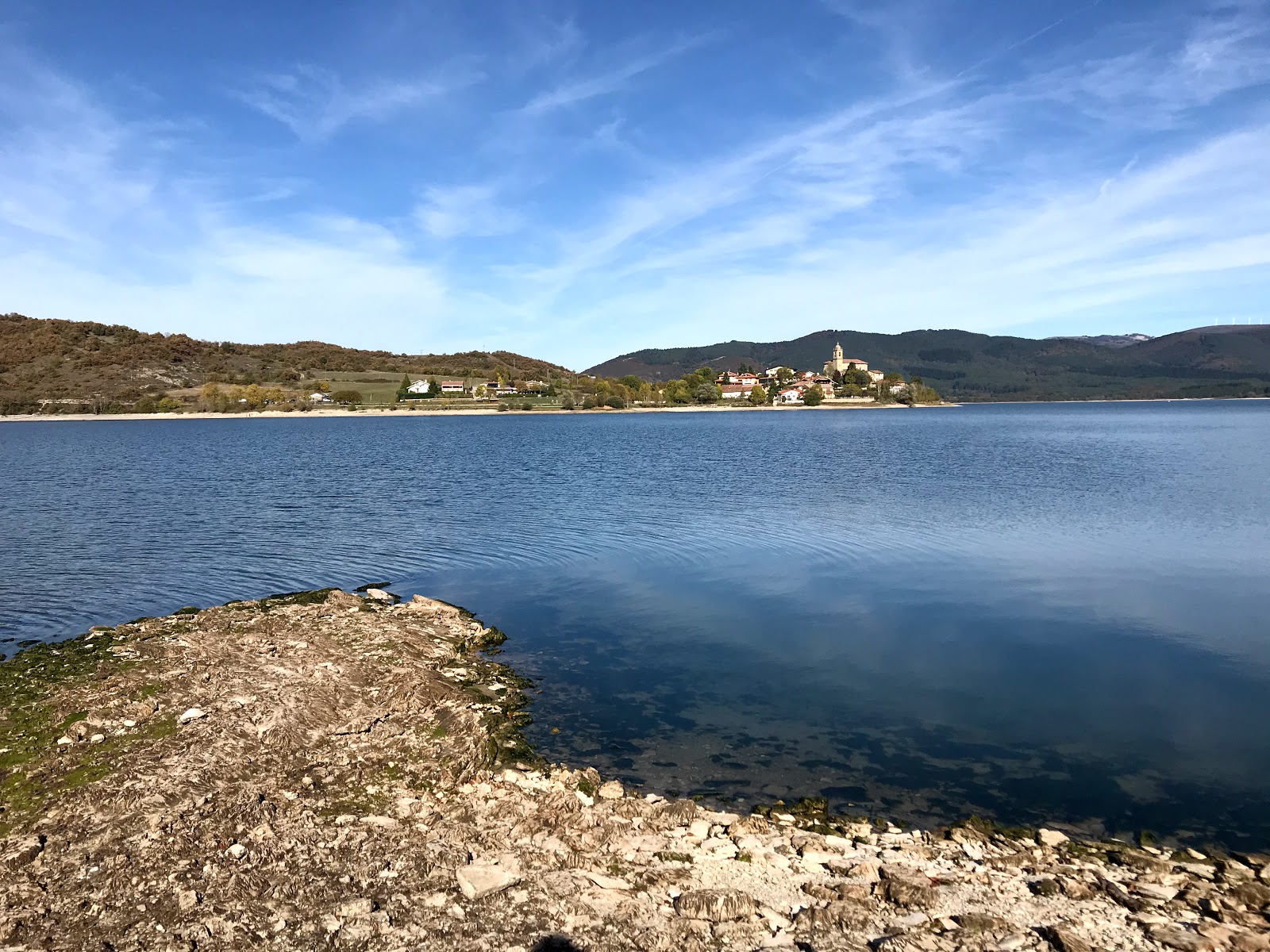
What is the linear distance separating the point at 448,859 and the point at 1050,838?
22.0 ft

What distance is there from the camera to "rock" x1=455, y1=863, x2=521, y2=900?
301 inches

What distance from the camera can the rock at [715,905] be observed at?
7316mm

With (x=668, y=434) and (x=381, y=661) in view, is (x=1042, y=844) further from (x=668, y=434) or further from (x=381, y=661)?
(x=668, y=434)

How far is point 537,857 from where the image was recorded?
8375mm

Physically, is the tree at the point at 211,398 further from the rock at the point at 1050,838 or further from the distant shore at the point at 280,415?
the rock at the point at 1050,838

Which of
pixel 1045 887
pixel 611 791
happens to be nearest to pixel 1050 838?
pixel 1045 887

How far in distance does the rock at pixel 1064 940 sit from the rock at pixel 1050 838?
205 centimetres

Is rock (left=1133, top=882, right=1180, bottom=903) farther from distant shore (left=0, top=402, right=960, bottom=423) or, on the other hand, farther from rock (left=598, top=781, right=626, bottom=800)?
distant shore (left=0, top=402, right=960, bottom=423)

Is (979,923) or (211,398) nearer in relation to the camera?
(979,923)

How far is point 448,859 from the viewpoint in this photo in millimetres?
8273

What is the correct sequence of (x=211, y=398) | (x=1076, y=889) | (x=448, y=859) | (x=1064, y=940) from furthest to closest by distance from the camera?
(x=211, y=398), (x=448, y=859), (x=1076, y=889), (x=1064, y=940)

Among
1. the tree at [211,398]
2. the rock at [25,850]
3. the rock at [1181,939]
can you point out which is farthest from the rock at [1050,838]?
the tree at [211,398]

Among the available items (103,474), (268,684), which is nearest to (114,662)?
(268,684)

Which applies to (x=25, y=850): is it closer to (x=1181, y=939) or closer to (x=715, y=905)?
(x=715, y=905)
